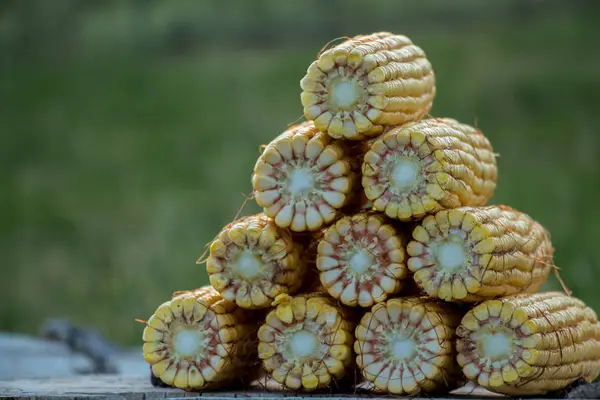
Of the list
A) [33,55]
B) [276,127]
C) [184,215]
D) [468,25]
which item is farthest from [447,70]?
[33,55]

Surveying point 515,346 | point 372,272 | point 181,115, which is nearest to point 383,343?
point 372,272

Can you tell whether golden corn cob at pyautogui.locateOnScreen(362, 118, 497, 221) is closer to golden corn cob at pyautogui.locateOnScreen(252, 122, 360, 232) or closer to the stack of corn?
the stack of corn

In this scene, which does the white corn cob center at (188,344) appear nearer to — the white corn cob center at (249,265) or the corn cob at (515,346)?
the white corn cob center at (249,265)

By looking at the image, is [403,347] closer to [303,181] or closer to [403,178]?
[403,178]

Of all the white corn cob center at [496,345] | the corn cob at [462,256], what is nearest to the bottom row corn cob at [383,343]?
the white corn cob center at [496,345]

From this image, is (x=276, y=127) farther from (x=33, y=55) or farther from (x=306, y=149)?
(x=306, y=149)

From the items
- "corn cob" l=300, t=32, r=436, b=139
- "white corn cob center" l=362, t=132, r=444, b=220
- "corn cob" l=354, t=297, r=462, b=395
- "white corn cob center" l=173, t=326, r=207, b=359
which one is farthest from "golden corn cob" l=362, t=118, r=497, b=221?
"white corn cob center" l=173, t=326, r=207, b=359
